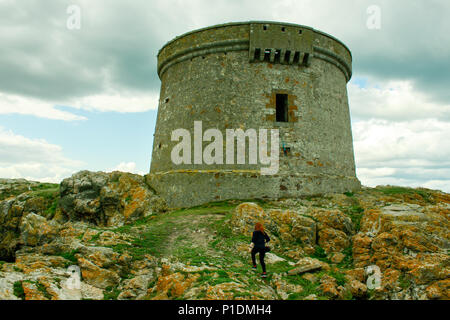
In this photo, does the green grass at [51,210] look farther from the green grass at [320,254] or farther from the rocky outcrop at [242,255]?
the green grass at [320,254]

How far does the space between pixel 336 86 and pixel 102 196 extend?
13.1 metres

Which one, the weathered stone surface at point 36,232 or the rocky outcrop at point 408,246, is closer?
the rocky outcrop at point 408,246

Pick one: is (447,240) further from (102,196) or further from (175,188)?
(102,196)

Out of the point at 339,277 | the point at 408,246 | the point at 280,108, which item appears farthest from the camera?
the point at 280,108

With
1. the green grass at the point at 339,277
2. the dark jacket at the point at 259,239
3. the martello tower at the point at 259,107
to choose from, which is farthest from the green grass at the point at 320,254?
the martello tower at the point at 259,107

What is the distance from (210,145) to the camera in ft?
50.8

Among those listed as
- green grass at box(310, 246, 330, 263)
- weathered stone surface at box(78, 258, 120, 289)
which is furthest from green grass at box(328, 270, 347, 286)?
weathered stone surface at box(78, 258, 120, 289)

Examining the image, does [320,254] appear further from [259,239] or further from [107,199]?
[107,199]

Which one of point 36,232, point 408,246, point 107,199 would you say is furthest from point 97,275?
point 408,246

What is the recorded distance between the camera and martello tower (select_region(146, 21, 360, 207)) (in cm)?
1505

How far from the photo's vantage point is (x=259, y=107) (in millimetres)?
15633

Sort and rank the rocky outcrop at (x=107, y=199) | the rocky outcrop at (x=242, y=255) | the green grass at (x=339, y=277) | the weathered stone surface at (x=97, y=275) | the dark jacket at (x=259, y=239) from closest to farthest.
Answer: the rocky outcrop at (x=242, y=255) < the weathered stone surface at (x=97, y=275) < the green grass at (x=339, y=277) < the dark jacket at (x=259, y=239) < the rocky outcrop at (x=107, y=199)

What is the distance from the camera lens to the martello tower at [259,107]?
15.1 m

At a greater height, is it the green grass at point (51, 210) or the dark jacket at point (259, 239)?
the green grass at point (51, 210)
